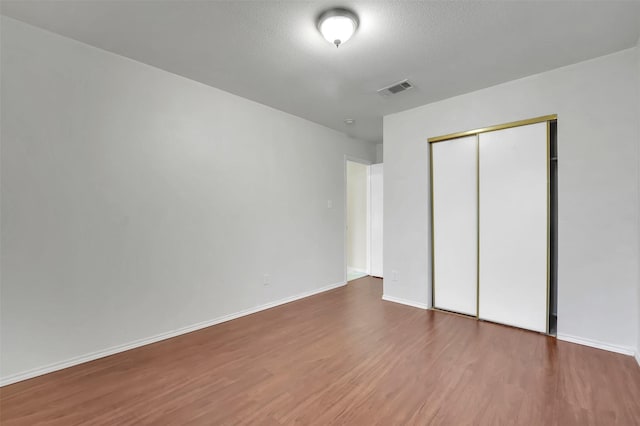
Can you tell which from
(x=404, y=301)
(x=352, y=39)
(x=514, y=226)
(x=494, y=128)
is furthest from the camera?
(x=404, y=301)

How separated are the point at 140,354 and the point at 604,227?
435cm

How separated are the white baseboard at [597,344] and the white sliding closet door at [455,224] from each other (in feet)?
2.73

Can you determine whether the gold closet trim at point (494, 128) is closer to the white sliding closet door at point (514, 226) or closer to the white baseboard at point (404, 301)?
the white sliding closet door at point (514, 226)

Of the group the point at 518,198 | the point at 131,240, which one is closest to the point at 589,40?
the point at 518,198

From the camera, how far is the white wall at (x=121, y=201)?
2131 millimetres

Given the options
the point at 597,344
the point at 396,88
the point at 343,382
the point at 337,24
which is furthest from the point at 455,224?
the point at 337,24

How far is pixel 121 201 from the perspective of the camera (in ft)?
8.47

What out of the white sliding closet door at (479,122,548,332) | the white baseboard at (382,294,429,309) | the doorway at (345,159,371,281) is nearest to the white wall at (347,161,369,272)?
the doorway at (345,159,371,281)

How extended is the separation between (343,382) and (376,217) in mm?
3586

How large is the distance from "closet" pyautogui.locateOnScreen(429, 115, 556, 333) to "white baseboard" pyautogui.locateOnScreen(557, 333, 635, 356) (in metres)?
0.16

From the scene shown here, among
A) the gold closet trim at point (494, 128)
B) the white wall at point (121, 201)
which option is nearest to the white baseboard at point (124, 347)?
the white wall at point (121, 201)

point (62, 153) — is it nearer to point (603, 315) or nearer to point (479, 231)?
point (479, 231)

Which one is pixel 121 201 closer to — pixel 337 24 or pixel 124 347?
pixel 124 347

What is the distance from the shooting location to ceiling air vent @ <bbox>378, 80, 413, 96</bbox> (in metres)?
3.06
